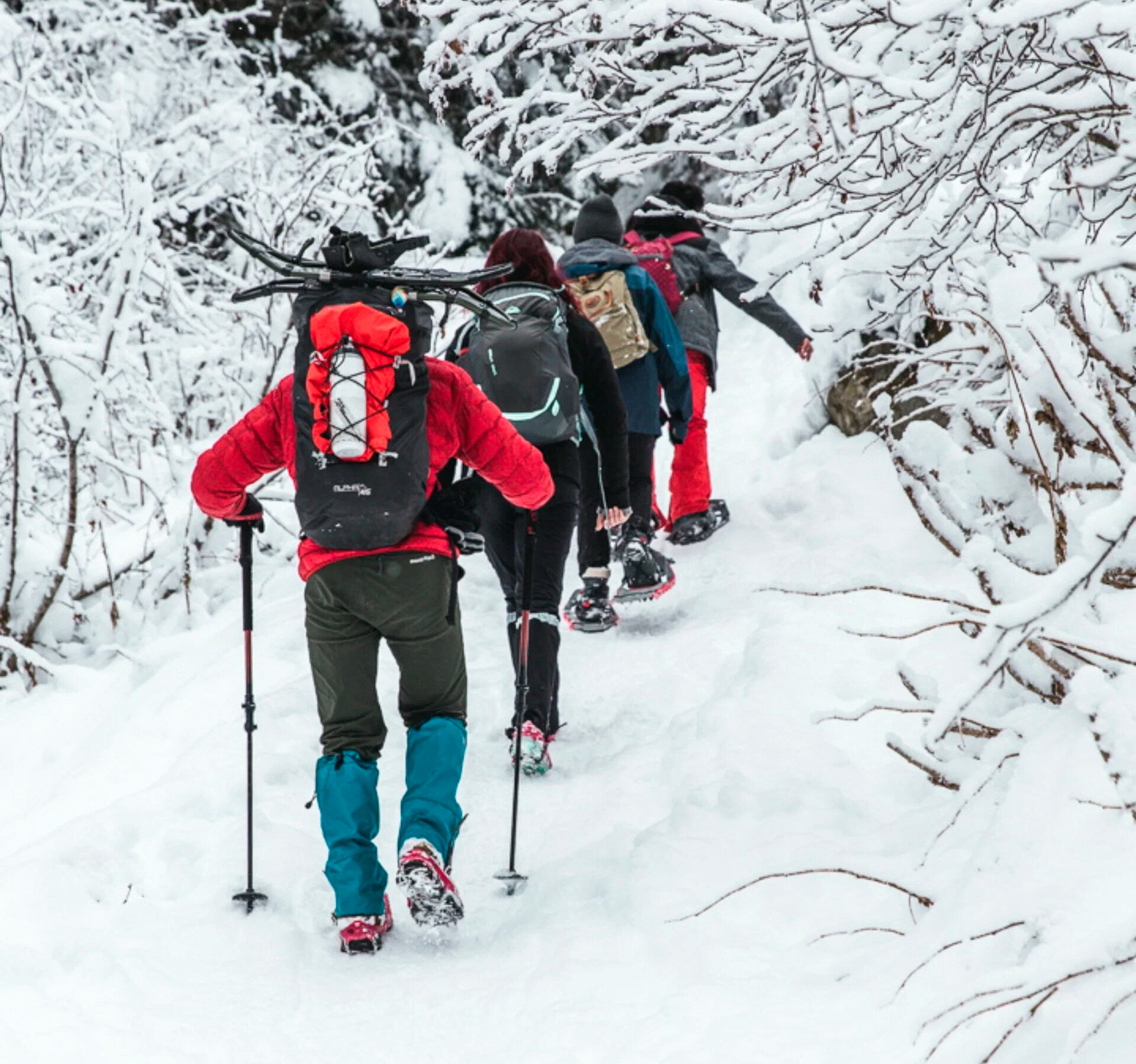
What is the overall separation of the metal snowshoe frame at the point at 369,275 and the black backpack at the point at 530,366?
84 centimetres

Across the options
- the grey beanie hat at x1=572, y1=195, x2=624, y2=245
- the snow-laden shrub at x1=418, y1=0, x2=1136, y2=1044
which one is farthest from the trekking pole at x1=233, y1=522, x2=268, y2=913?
the grey beanie hat at x1=572, y1=195, x2=624, y2=245

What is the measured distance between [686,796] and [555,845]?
1.65 feet

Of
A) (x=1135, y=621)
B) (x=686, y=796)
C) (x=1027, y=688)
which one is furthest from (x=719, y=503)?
(x=1135, y=621)

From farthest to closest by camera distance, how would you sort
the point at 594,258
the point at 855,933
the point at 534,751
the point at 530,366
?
the point at 594,258, the point at 534,751, the point at 530,366, the point at 855,933

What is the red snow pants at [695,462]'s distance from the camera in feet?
23.4

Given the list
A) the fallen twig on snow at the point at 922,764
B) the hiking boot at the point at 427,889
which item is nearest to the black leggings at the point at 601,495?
the hiking boot at the point at 427,889

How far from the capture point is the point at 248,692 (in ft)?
12.6

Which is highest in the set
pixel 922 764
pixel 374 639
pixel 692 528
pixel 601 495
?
pixel 692 528

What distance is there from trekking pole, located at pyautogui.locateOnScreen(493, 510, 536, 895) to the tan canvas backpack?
172cm

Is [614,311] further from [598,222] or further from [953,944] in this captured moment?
[953,944]

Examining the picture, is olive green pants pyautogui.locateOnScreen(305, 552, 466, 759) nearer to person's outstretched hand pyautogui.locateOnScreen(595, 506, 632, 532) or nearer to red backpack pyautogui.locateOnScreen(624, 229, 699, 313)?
person's outstretched hand pyautogui.locateOnScreen(595, 506, 632, 532)

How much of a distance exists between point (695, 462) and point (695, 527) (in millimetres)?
416

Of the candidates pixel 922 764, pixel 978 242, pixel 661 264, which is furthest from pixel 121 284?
pixel 922 764

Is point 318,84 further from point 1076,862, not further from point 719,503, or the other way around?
point 1076,862
